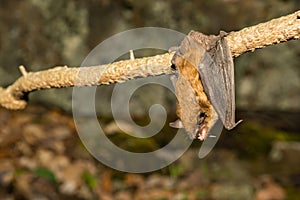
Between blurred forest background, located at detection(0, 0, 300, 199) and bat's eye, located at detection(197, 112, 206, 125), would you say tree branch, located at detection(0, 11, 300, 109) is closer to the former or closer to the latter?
bat's eye, located at detection(197, 112, 206, 125)

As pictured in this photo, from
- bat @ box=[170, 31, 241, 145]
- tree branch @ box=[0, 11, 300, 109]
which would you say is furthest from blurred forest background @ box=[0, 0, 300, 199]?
bat @ box=[170, 31, 241, 145]

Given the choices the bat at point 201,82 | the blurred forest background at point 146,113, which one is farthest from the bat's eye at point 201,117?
the blurred forest background at point 146,113

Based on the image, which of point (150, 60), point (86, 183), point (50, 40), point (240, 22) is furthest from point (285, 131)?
point (150, 60)

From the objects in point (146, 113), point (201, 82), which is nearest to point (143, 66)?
point (201, 82)

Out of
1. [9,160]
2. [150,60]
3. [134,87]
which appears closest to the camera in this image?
[150,60]

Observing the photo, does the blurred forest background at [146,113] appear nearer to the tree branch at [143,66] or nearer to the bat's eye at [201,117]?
the tree branch at [143,66]

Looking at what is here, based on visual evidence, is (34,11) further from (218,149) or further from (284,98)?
(284,98)

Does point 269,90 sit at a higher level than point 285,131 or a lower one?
higher
